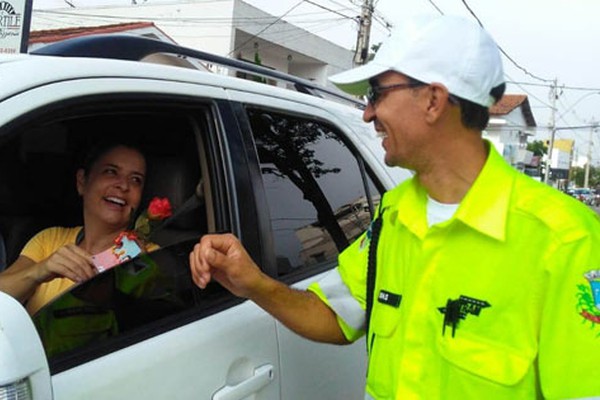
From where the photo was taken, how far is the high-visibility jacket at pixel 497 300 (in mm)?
1191

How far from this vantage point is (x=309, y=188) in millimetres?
2238

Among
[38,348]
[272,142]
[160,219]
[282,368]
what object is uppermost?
[272,142]

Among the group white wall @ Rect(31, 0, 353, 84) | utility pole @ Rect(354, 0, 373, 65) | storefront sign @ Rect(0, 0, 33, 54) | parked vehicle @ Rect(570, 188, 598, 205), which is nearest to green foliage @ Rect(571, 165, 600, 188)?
parked vehicle @ Rect(570, 188, 598, 205)

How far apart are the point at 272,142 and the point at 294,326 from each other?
707mm

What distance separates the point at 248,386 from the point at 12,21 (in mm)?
4886

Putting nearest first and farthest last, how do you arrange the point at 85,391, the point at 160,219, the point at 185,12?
the point at 85,391 → the point at 160,219 → the point at 185,12

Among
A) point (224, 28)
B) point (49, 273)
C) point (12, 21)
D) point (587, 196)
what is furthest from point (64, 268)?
point (587, 196)

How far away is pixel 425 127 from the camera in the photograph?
1430 mm

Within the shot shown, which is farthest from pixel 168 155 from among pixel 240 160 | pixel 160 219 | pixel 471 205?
pixel 471 205

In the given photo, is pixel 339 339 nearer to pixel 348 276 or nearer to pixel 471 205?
pixel 348 276

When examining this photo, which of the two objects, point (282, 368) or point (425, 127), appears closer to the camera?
point (425, 127)

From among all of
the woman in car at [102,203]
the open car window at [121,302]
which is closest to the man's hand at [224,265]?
the open car window at [121,302]

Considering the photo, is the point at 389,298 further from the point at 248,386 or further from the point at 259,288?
the point at 248,386

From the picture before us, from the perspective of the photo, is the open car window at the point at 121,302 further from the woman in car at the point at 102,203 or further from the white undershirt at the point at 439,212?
the white undershirt at the point at 439,212
